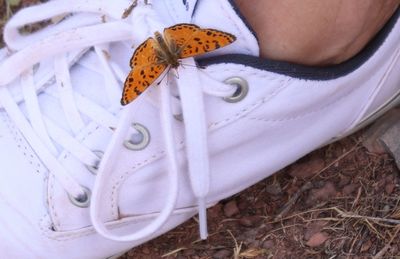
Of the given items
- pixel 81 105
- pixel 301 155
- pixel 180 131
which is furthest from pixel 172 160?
pixel 301 155

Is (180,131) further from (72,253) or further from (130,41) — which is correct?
(72,253)

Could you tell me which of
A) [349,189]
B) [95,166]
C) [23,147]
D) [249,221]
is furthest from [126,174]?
[349,189]

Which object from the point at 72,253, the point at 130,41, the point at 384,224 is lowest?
the point at 384,224

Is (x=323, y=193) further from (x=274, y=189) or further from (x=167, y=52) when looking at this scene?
(x=167, y=52)

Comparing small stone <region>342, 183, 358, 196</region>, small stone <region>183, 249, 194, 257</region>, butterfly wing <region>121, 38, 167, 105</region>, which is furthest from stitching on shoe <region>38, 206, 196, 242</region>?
small stone <region>342, 183, 358, 196</region>

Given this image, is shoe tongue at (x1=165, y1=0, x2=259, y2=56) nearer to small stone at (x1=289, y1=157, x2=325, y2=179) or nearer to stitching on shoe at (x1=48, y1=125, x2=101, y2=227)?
stitching on shoe at (x1=48, y1=125, x2=101, y2=227)

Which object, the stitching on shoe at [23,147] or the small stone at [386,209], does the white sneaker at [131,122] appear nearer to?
the stitching on shoe at [23,147]

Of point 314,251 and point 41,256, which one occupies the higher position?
point 41,256
